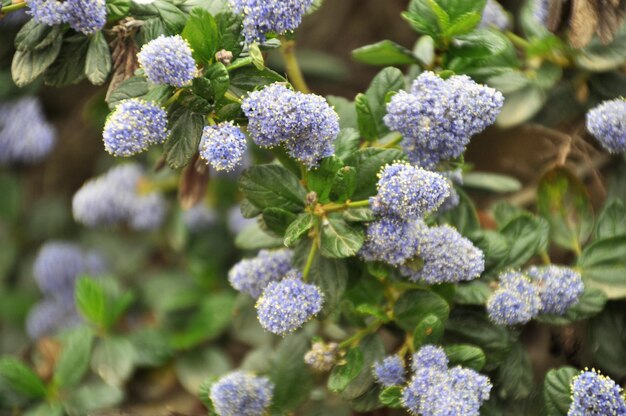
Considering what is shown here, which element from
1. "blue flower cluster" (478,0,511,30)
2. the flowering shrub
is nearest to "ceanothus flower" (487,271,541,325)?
the flowering shrub

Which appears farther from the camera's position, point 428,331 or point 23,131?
point 23,131

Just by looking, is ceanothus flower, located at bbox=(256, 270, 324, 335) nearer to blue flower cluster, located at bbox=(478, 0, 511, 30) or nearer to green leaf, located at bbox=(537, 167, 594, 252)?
green leaf, located at bbox=(537, 167, 594, 252)

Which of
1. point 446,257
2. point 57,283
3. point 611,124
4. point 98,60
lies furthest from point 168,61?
point 57,283

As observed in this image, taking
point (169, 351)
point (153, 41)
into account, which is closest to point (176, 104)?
point (153, 41)

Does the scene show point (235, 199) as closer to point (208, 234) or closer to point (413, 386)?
point (208, 234)

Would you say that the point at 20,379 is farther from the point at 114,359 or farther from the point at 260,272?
the point at 260,272

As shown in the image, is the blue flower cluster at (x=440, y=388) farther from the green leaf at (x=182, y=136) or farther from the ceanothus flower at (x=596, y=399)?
the green leaf at (x=182, y=136)

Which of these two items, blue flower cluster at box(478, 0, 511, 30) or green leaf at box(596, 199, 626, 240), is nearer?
green leaf at box(596, 199, 626, 240)
